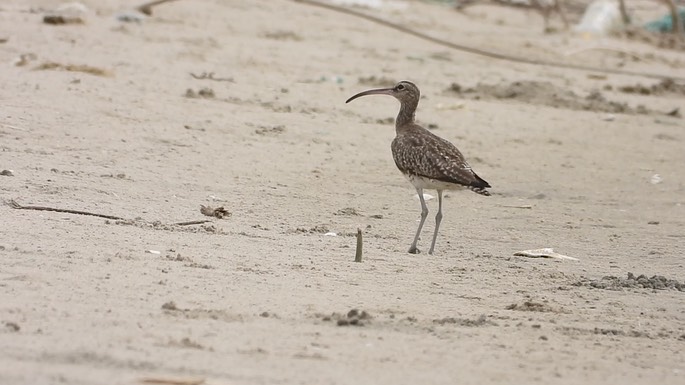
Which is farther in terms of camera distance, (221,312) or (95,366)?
(221,312)

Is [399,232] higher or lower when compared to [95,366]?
lower

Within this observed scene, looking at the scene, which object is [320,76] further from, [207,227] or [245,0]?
[207,227]

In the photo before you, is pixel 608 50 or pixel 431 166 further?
pixel 608 50

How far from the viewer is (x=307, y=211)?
968cm

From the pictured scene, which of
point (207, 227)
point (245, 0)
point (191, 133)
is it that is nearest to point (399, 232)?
point (207, 227)

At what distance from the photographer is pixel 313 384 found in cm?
523

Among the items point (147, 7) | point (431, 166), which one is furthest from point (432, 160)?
point (147, 7)

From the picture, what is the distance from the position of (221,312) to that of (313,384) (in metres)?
1.14

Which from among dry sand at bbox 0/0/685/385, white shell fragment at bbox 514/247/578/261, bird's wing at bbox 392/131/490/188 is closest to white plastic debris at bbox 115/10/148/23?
dry sand at bbox 0/0/685/385

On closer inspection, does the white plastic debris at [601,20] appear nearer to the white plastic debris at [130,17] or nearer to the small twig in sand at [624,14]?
the small twig in sand at [624,14]

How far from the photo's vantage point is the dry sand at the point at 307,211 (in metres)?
5.80

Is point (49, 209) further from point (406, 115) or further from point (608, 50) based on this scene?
point (608, 50)

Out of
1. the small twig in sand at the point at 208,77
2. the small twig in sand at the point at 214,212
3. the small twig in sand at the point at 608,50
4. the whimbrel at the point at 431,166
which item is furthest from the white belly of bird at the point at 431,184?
the small twig in sand at the point at 608,50

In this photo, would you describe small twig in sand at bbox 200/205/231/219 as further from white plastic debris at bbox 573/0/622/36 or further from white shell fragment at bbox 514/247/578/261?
white plastic debris at bbox 573/0/622/36
